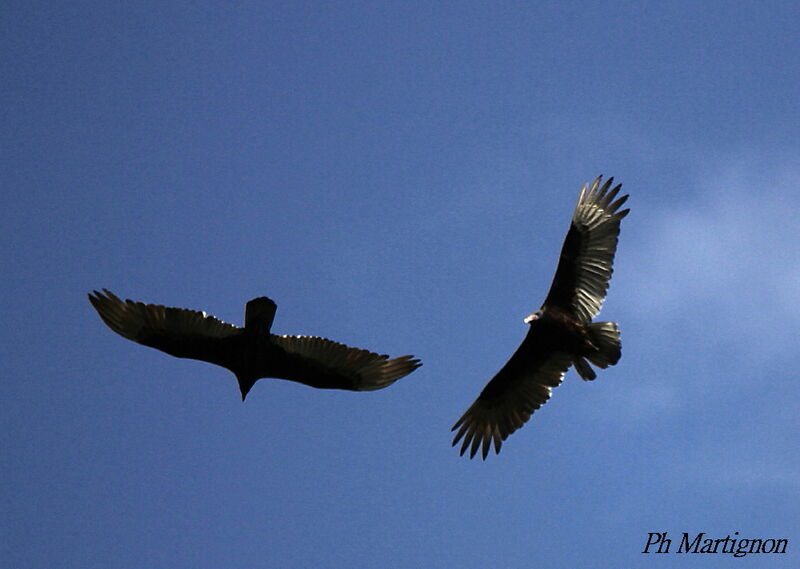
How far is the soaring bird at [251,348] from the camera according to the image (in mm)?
13555

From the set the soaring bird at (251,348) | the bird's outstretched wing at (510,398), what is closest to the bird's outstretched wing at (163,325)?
the soaring bird at (251,348)

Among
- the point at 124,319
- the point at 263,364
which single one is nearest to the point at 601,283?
the point at 263,364

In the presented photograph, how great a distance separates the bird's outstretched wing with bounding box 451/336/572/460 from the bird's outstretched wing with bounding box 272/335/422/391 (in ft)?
7.42

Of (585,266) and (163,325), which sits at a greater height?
(585,266)

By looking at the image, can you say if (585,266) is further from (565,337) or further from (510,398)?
(510,398)

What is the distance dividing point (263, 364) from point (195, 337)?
947 millimetres

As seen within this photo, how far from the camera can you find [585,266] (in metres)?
15.3

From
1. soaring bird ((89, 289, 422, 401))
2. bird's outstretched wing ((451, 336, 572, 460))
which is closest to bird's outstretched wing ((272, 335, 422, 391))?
soaring bird ((89, 289, 422, 401))

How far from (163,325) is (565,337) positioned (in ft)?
18.4

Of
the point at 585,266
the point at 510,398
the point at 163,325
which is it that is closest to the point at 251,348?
the point at 163,325

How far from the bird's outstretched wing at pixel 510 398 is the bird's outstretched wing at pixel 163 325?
4169 millimetres

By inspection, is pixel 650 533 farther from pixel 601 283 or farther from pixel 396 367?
pixel 396 367

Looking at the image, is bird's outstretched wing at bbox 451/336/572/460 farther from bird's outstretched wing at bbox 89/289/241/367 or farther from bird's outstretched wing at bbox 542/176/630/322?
A: bird's outstretched wing at bbox 89/289/241/367

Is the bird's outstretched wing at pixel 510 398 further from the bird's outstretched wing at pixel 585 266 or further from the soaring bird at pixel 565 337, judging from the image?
the bird's outstretched wing at pixel 585 266
